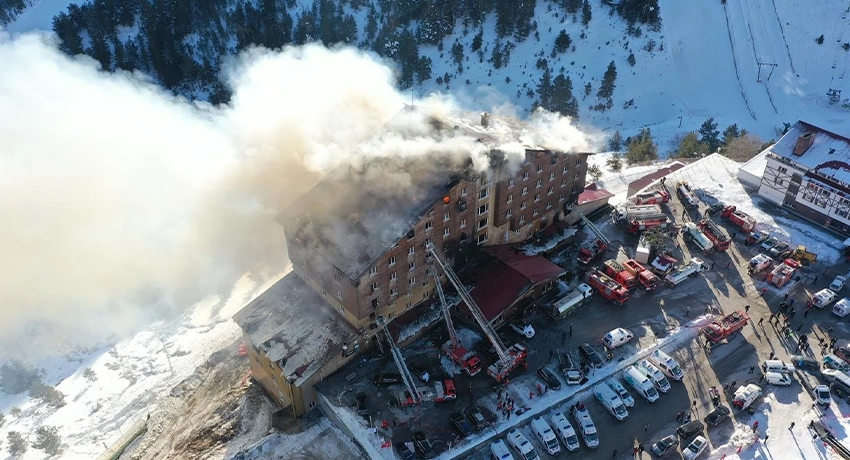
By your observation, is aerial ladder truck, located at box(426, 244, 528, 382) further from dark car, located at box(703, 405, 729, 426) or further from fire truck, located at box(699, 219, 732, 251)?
fire truck, located at box(699, 219, 732, 251)

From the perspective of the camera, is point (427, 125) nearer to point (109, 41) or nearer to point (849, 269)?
point (849, 269)

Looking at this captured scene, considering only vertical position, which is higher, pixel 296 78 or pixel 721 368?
pixel 296 78

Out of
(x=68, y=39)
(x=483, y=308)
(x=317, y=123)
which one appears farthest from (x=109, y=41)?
(x=483, y=308)

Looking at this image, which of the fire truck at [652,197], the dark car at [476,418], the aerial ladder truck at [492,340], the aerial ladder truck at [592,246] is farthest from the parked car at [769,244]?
the dark car at [476,418]

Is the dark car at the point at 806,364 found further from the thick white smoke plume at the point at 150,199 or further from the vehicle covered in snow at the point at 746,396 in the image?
the thick white smoke plume at the point at 150,199

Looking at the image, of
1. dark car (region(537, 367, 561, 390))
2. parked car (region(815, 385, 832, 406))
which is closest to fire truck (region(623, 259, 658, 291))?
dark car (region(537, 367, 561, 390))

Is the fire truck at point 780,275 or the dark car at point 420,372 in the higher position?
the dark car at point 420,372
